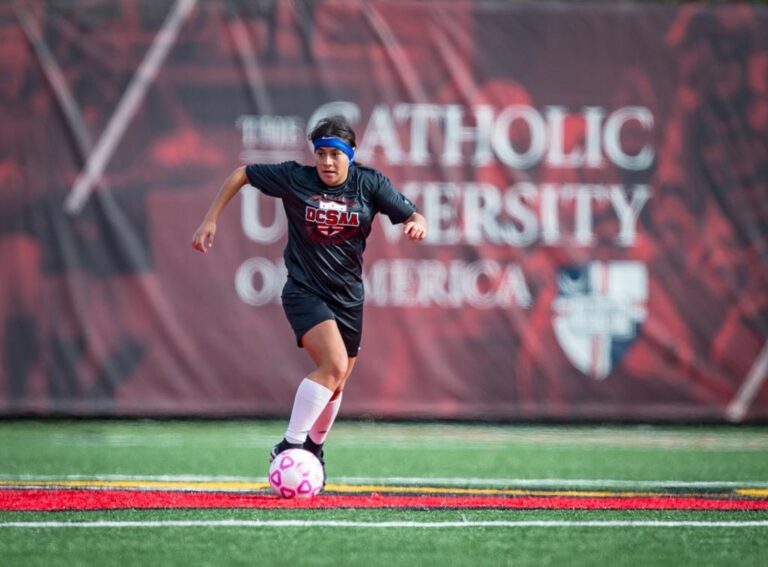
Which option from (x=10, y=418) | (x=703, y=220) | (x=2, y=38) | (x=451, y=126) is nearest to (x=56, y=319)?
(x=10, y=418)

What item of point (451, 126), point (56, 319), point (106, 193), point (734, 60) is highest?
point (734, 60)

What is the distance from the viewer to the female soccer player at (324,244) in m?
6.14

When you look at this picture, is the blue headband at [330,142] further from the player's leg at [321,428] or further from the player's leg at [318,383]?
the player's leg at [321,428]

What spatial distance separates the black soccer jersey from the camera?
6324 millimetres

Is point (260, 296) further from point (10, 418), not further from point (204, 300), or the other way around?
point (10, 418)

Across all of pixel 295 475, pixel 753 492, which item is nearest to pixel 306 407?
pixel 295 475

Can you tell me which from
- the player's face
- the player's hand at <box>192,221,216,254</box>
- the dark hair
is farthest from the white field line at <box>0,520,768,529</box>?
the dark hair

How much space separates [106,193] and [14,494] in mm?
4463

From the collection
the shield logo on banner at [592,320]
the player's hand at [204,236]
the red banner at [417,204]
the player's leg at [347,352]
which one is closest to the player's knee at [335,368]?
the player's leg at [347,352]

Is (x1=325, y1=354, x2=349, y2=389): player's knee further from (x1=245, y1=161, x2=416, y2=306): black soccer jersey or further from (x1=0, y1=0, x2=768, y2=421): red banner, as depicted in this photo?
(x1=0, y1=0, x2=768, y2=421): red banner

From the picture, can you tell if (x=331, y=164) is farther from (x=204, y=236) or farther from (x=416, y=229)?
(x=204, y=236)

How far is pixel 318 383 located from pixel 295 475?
48 centimetres

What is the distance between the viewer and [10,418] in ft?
34.1

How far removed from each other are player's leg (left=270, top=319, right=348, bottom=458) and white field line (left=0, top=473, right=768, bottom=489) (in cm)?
84
